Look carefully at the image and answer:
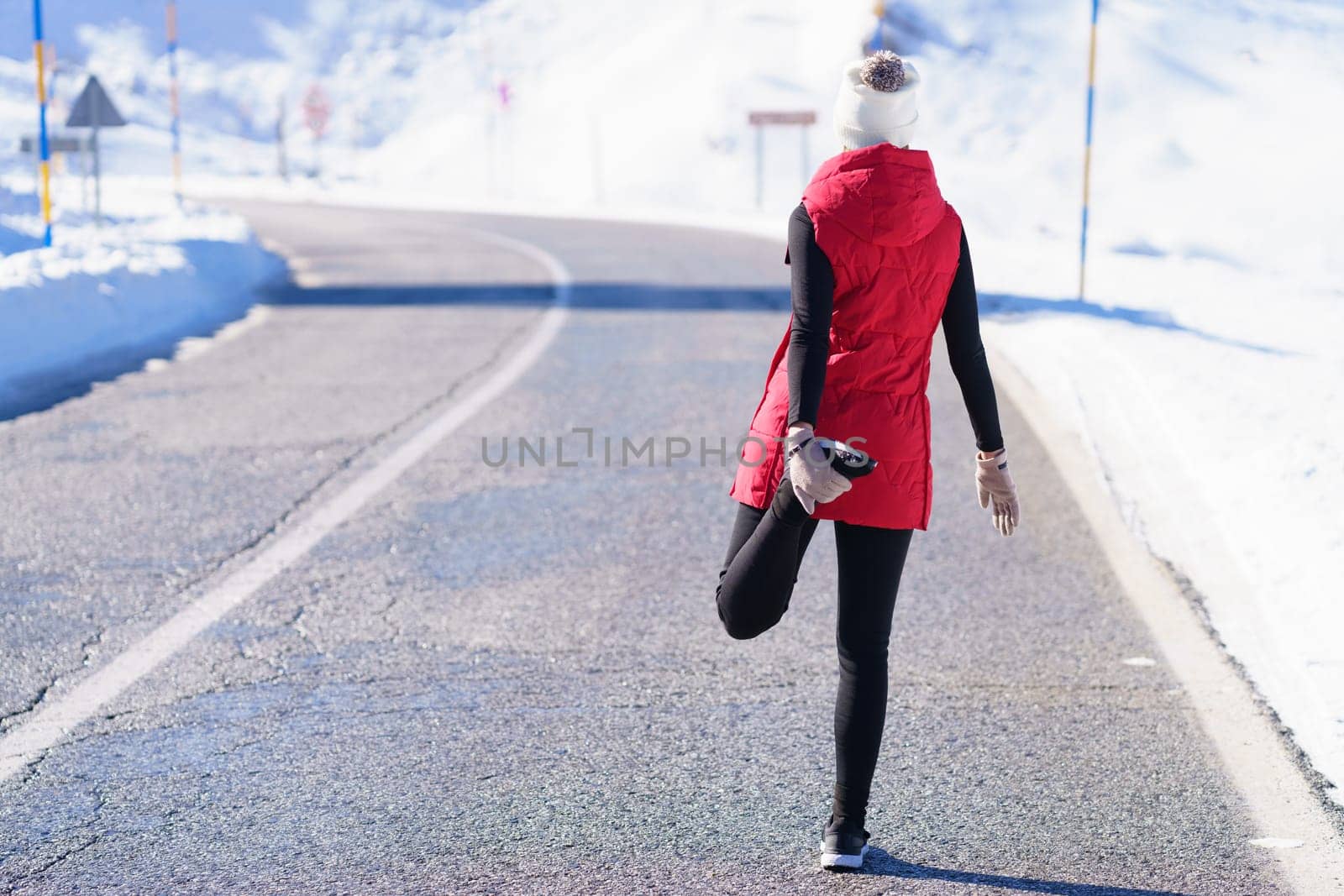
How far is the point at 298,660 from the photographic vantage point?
4797 mm

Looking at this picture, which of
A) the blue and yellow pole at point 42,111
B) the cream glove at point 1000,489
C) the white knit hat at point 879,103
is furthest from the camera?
the blue and yellow pole at point 42,111

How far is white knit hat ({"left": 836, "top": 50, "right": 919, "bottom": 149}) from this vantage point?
Result: 125 inches

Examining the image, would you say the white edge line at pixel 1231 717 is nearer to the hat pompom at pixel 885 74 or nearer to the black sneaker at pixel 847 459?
the black sneaker at pixel 847 459

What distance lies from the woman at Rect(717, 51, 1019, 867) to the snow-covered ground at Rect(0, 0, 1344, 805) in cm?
135

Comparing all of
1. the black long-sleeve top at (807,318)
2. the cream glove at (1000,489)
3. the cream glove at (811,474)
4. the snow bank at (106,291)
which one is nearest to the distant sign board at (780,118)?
the snow bank at (106,291)

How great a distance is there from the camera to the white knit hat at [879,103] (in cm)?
317

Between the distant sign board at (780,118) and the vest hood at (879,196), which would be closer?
the vest hood at (879,196)

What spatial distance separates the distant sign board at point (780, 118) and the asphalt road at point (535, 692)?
29.9 meters

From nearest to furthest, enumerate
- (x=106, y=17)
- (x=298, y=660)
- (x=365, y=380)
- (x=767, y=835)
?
(x=767, y=835), (x=298, y=660), (x=365, y=380), (x=106, y=17)

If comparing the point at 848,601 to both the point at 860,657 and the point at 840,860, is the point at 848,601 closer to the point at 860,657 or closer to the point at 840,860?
the point at 860,657

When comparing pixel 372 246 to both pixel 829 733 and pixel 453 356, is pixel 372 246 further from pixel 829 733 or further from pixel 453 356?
pixel 829 733

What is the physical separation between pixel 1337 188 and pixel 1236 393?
194 ft

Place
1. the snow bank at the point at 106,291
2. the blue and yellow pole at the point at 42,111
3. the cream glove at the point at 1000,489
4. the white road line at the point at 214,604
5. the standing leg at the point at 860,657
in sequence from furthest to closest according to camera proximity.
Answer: the blue and yellow pole at the point at 42,111
the snow bank at the point at 106,291
the white road line at the point at 214,604
the cream glove at the point at 1000,489
the standing leg at the point at 860,657

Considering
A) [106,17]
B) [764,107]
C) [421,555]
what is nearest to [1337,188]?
[764,107]
